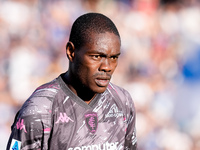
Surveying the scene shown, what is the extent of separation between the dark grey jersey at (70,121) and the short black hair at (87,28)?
0.31 meters

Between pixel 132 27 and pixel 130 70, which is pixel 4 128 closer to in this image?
pixel 130 70

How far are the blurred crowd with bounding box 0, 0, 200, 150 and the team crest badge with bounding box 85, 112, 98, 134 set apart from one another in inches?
118

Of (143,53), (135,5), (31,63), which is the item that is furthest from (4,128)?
(135,5)

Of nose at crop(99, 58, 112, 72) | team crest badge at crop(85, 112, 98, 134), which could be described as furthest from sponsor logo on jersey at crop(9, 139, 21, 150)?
nose at crop(99, 58, 112, 72)

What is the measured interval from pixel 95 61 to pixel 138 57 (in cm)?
359

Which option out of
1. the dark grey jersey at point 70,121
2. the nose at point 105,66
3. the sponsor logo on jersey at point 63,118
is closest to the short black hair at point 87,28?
the nose at point 105,66

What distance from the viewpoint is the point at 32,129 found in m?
1.98

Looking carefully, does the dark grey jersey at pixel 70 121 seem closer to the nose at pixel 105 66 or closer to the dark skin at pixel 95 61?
the dark skin at pixel 95 61

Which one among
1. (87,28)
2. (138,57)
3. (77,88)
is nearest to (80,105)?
(77,88)

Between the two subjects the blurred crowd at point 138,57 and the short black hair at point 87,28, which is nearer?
the short black hair at point 87,28

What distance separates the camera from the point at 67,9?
17.8 feet

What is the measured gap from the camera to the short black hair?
215 centimetres

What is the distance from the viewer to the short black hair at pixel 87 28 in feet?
7.06

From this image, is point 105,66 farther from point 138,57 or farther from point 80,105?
point 138,57
